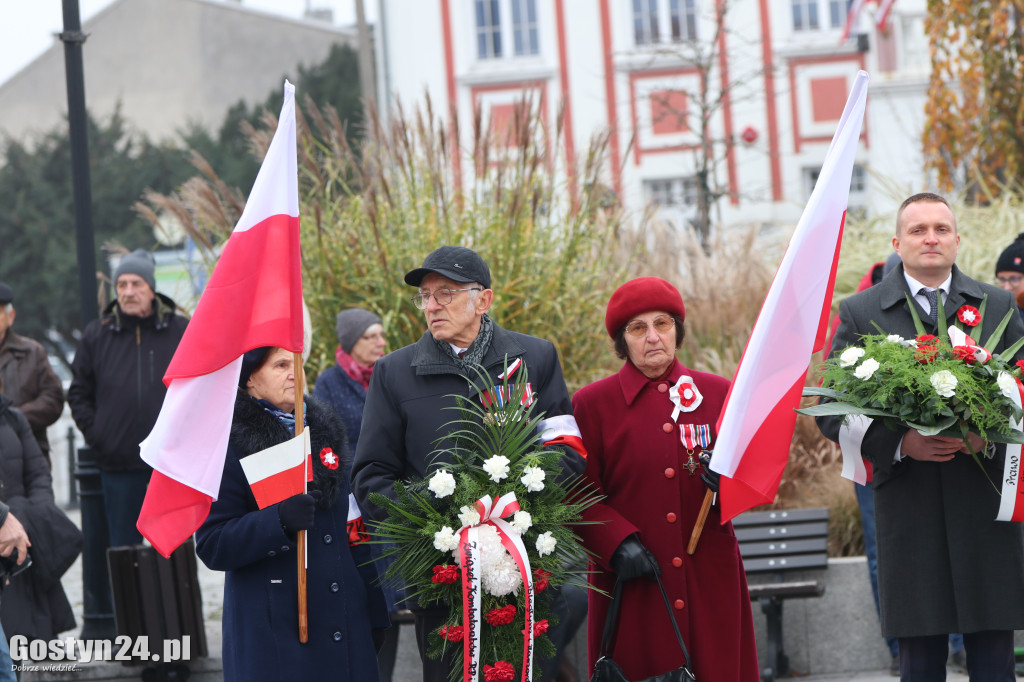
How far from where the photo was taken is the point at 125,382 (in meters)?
7.09

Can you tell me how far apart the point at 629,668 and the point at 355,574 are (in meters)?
0.99

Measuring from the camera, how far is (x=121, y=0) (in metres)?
39.5

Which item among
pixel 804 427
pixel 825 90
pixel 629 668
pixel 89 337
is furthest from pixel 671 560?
pixel 825 90

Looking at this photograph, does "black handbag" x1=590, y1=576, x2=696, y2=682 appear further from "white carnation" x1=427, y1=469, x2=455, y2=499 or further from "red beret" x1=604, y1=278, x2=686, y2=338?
"red beret" x1=604, y1=278, x2=686, y2=338

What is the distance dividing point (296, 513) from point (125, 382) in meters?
3.42

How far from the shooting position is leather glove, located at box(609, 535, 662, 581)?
407 cm

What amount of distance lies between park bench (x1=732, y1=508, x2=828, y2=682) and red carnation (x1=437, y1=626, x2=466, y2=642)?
9.08 ft

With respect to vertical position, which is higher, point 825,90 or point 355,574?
point 825,90

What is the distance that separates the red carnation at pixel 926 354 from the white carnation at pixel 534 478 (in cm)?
130

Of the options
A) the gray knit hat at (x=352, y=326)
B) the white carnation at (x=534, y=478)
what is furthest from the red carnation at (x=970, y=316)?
the gray knit hat at (x=352, y=326)

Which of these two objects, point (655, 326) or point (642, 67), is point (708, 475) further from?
point (642, 67)

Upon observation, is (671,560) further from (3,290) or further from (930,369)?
(3,290)

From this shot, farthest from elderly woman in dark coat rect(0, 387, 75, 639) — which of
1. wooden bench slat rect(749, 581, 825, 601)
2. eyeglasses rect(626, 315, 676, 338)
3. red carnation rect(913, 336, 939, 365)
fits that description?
red carnation rect(913, 336, 939, 365)

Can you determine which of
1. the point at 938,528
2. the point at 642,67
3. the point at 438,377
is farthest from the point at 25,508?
the point at 642,67
